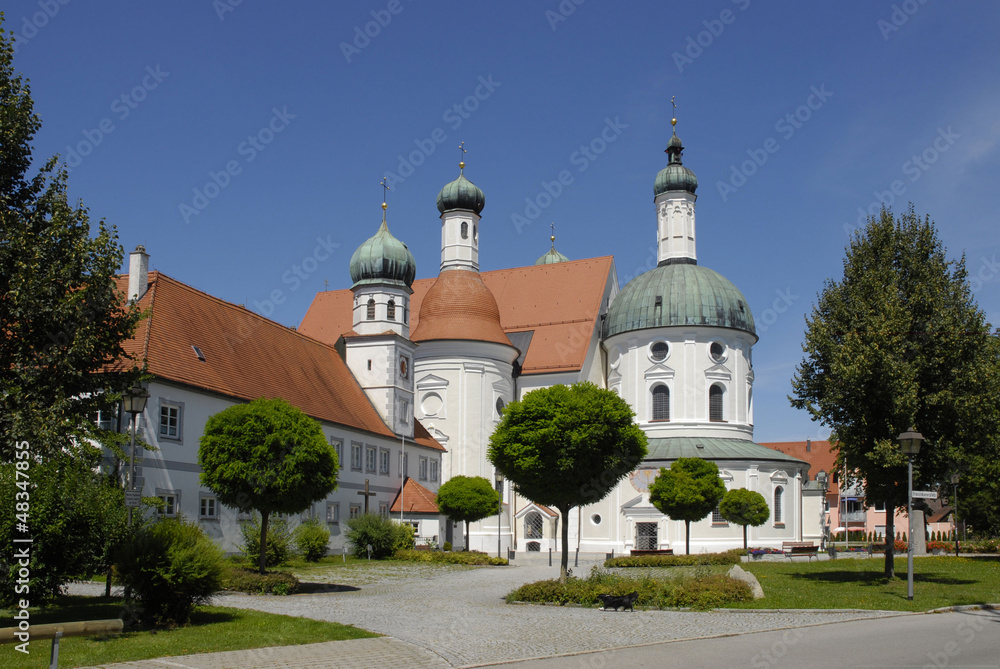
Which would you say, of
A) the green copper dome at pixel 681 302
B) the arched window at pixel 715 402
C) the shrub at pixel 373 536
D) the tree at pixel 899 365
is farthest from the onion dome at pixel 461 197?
the tree at pixel 899 365

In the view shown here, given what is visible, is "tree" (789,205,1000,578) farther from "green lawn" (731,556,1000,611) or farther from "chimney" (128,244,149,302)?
"chimney" (128,244,149,302)

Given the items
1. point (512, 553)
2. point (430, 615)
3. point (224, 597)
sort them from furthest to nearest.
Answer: point (512, 553) → point (224, 597) → point (430, 615)

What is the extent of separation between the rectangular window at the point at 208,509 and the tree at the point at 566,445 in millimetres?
13097

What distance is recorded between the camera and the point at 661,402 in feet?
178

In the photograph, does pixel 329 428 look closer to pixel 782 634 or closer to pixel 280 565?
pixel 280 565

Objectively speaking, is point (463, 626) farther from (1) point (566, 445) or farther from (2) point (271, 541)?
(2) point (271, 541)

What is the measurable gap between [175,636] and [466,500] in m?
27.4

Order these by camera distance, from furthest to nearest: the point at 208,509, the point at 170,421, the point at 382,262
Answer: the point at 382,262, the point at 208,509, the point at 170,421

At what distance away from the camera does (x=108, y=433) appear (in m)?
18.6

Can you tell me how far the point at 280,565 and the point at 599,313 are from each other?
3328 centimetres

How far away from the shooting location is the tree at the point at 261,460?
21.5 m

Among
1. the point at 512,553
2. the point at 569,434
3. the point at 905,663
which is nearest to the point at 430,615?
the point at 569,434

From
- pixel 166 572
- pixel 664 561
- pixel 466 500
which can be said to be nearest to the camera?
pixel 166 572

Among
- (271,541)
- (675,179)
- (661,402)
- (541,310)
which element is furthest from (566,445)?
(675,179)
